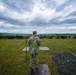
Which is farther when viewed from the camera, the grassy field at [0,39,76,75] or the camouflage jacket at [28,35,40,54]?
the grassy field at [0,39,76,75]

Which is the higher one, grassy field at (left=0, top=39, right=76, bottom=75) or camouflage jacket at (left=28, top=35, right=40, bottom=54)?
camouflage jacket at (left=28, top=35, right=40, bottom=54)

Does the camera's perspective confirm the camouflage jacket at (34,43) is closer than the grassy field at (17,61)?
Yes

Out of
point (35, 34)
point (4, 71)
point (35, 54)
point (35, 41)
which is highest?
point (35, 34)

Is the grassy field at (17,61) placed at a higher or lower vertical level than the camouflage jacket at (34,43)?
lower

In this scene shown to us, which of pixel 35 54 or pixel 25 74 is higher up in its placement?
pixel 35 54

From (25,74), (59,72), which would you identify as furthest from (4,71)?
(59,72)

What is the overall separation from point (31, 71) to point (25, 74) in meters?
0.35

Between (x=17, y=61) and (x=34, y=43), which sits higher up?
(x=34, y=43)

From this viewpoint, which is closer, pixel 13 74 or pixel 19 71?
pixel 13 74

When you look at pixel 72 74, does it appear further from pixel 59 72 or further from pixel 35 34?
pixel 35 34

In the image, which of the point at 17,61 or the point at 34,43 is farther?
the point at 17,61

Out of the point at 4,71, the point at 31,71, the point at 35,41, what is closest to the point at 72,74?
the point at 31,71

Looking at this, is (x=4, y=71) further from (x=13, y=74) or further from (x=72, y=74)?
(x=72, y=74)

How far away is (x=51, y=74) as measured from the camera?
6.04 m
